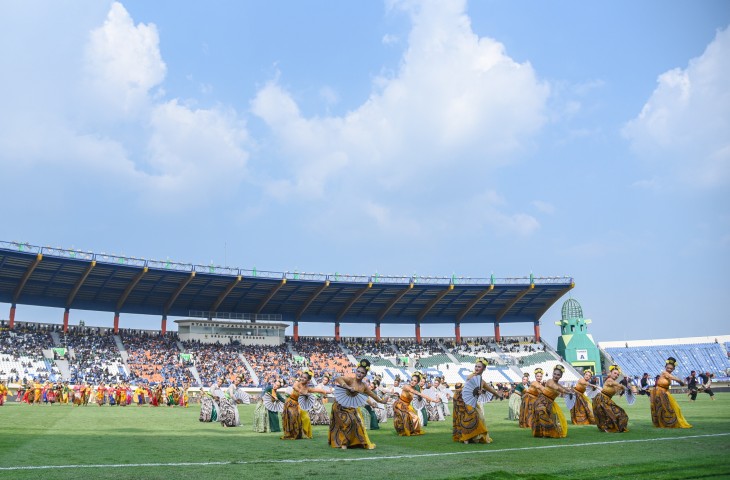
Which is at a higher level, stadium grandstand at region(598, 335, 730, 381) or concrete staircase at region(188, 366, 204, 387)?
stadium grandstand at region(598, 335, 730, 381)

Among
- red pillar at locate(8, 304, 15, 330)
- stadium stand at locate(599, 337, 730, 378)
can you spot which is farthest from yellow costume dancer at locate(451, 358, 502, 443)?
stadium stand at locate(599, 337, 730, 378)

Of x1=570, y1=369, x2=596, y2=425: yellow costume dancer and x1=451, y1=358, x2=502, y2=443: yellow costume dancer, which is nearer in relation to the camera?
x1=451, y1=358, x2=502, y2=443: yellow costume dancer

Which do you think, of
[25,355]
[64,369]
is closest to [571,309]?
[64,369]

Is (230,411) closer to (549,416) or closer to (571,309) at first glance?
(549,416)

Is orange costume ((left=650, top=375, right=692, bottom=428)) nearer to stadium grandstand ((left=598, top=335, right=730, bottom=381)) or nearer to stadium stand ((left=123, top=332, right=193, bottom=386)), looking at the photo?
stadium stand ((left=123, top=332, right=193, bottom=386))

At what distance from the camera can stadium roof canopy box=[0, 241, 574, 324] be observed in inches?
1948

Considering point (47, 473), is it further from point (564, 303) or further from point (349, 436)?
point (564, 303)

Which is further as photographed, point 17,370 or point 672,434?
point 17,370

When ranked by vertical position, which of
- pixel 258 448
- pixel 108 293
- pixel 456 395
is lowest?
pixel 258 448

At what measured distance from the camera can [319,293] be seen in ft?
194

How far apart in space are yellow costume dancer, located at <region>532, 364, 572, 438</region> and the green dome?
189 feet

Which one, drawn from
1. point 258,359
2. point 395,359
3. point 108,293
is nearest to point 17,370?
point 108,293

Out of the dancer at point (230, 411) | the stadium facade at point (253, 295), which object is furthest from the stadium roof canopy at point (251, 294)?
the dancer at point (230, 411)

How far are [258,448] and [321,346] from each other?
51.4m
